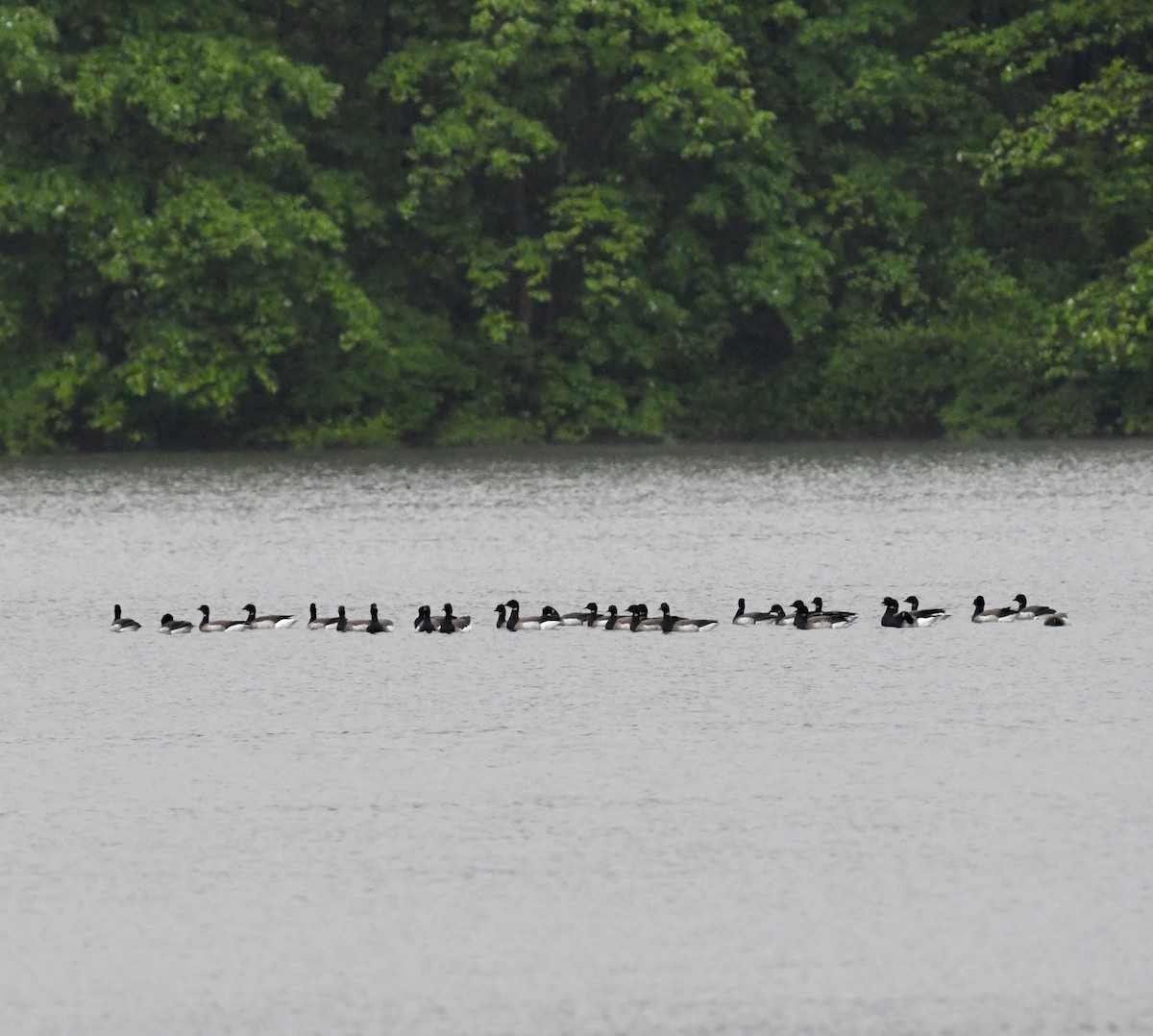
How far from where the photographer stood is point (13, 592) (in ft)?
109

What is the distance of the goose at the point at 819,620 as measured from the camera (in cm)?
2855

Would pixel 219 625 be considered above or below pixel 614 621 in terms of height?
below

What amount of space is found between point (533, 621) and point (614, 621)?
933mm

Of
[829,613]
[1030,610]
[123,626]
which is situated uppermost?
[1030,610]

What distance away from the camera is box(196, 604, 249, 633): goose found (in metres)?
29.0

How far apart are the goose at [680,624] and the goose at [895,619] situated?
65.4 inches

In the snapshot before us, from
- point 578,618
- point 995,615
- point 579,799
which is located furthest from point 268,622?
point 579,799

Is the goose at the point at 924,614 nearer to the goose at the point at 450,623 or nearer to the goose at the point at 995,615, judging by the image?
the goose at the point at 995,615

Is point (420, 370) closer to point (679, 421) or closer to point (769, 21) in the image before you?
point (679, 421)

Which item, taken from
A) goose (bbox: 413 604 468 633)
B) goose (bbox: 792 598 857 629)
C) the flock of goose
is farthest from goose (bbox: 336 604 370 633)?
goose (bbox: 792 598 857 629)

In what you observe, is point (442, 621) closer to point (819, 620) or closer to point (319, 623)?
point (319, 623)

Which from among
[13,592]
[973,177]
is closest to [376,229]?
[973,177]

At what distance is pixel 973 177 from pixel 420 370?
12699 millimetres

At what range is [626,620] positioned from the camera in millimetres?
29156
